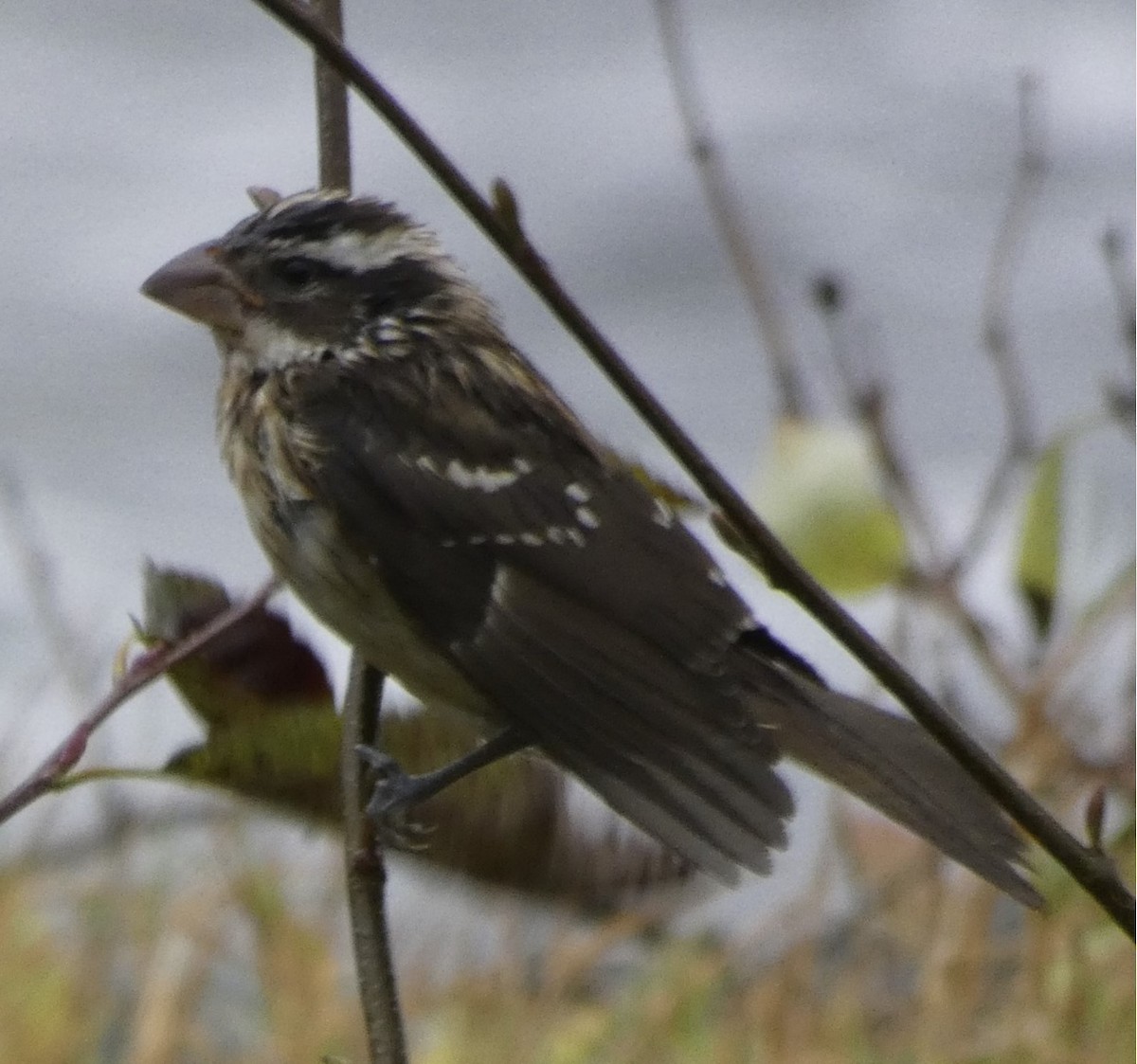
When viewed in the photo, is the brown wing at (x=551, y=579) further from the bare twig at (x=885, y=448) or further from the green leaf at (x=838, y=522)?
the bare twig at (x=885, y=448)

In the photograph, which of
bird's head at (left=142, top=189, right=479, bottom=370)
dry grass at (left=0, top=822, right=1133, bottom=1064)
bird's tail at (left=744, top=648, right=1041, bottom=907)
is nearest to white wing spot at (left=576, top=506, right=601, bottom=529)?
bird's tail at (left=744, top=648, right=1041, bottom=907)

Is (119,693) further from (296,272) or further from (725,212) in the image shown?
(725,212)

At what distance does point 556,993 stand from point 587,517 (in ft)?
6.87

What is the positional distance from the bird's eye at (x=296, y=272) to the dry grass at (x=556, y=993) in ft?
5.72

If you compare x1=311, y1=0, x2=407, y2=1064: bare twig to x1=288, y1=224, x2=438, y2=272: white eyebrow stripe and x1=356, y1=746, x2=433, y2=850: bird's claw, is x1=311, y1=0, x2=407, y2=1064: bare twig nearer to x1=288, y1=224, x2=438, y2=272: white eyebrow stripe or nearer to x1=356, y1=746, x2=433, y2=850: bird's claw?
x1=356, y1=746, x2=433, y2=850: bird's claw

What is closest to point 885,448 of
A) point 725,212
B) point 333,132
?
point 725,212

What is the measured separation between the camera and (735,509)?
43.1 inches

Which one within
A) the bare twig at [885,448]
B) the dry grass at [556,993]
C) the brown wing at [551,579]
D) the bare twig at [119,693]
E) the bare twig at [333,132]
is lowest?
the dry grass at [556,993]

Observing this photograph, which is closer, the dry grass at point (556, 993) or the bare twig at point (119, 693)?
the bare twig at point (119, 693)

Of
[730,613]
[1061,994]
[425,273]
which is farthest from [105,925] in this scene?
[730,613]

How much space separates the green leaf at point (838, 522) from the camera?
1904 millimetres

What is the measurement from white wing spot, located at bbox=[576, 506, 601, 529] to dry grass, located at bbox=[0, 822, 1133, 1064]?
167 centimetres

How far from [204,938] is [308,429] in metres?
2.24

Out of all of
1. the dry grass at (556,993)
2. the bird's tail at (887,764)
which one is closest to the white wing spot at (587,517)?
the bird's tail at (887,764)
